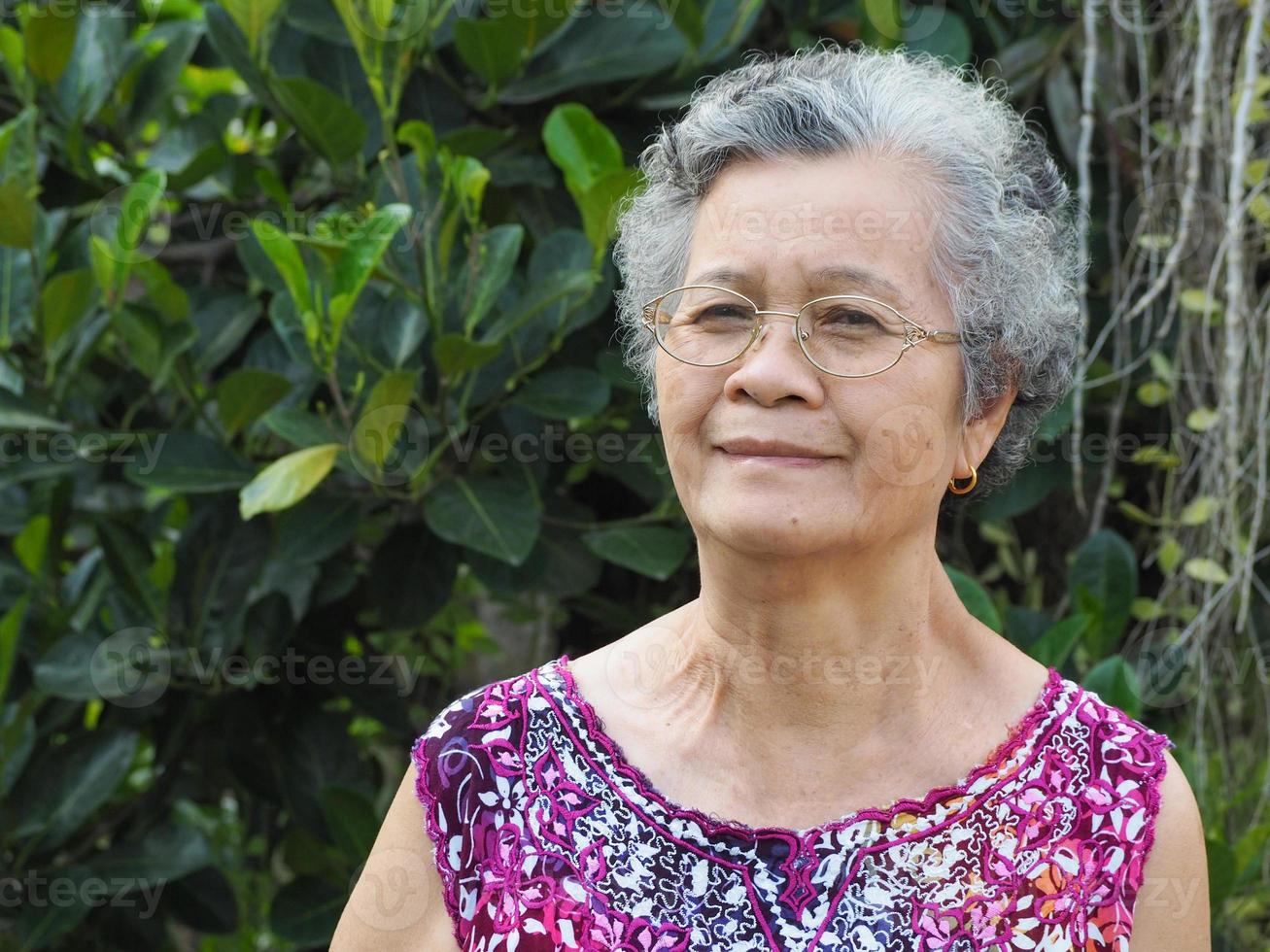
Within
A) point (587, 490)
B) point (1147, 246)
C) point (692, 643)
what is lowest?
point (587, 490)

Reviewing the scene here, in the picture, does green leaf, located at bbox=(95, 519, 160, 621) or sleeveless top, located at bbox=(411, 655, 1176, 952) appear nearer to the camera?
sleeveless top, located at bbox=(411, 655, 1176, 952)

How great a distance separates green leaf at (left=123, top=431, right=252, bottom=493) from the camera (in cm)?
223

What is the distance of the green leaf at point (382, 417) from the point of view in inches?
80.5

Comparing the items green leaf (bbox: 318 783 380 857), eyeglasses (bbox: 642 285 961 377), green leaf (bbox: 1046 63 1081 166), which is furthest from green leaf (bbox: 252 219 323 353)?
green leaf (bbox: 1046 63 1081 166)

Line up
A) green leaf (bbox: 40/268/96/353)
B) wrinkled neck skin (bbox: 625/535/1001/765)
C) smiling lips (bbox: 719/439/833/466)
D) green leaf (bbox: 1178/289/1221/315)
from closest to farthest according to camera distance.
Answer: smiling lips (bbox: 719/439/833/466)
wrinkled neck skin (bbox: 625/535/1001/765)
green leaf (bbox: 40/268/96/353)
green leaf (bbox: 1178/289/1221/315)

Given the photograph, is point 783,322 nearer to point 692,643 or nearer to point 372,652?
point 692,643

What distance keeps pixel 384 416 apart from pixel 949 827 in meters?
1.02

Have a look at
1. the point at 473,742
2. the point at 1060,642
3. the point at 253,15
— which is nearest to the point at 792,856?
the point at 473,742

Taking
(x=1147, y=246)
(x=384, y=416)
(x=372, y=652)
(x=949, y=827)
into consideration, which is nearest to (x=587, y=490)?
(x=372, y=652)

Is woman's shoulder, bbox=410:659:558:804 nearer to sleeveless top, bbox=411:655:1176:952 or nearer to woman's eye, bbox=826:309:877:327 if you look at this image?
sleeveless top, bbox=411:655:1176:952


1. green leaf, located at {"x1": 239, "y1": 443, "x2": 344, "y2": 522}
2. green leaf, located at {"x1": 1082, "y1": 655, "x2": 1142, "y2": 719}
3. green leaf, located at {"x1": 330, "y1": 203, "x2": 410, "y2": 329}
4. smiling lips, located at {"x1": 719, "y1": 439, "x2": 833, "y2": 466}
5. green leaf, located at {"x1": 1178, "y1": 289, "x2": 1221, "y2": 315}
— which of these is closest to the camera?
smiling lips, located at {"x1": 719, "y1": 439, "x2": 833, "y2": 466}

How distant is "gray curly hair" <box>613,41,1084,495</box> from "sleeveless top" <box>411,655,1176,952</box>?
44 centimetres

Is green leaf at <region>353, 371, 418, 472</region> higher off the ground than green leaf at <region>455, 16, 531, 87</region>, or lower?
lower

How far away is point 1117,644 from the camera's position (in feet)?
8.79
